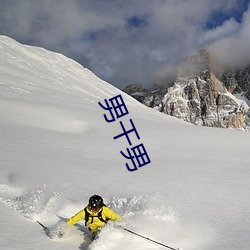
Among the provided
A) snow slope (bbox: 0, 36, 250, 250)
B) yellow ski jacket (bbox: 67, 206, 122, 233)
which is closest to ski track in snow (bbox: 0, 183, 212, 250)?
snow slope (bbox: 0, 36, 250, 250)

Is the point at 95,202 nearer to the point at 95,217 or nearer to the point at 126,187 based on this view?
the point at 95,217

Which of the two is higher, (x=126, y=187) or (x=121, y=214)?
(x=126, y=187)

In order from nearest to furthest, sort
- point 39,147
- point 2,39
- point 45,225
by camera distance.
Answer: point 45,225, point 39,147, point 2,39

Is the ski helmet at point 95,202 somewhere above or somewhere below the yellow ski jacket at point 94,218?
above

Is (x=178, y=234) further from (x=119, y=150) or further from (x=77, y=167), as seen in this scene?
(x=119, y=150)

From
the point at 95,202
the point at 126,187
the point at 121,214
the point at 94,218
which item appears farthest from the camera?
the point at 126,187

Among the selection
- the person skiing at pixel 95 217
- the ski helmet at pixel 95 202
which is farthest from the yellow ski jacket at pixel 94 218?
the ski helmet at pixel 95 202

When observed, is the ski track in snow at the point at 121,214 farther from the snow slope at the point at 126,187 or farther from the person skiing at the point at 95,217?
the person skiing at the point at 95,217

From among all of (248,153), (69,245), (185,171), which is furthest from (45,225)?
(248,153)

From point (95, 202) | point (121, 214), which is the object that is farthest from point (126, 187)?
point (95, 202)

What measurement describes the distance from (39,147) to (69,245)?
6.35m

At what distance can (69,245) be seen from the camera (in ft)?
17.9

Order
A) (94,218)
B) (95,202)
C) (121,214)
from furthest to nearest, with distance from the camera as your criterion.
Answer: (121,214), (94,218), (95,202)

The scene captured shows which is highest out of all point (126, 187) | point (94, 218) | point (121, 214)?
point (126, 187)
